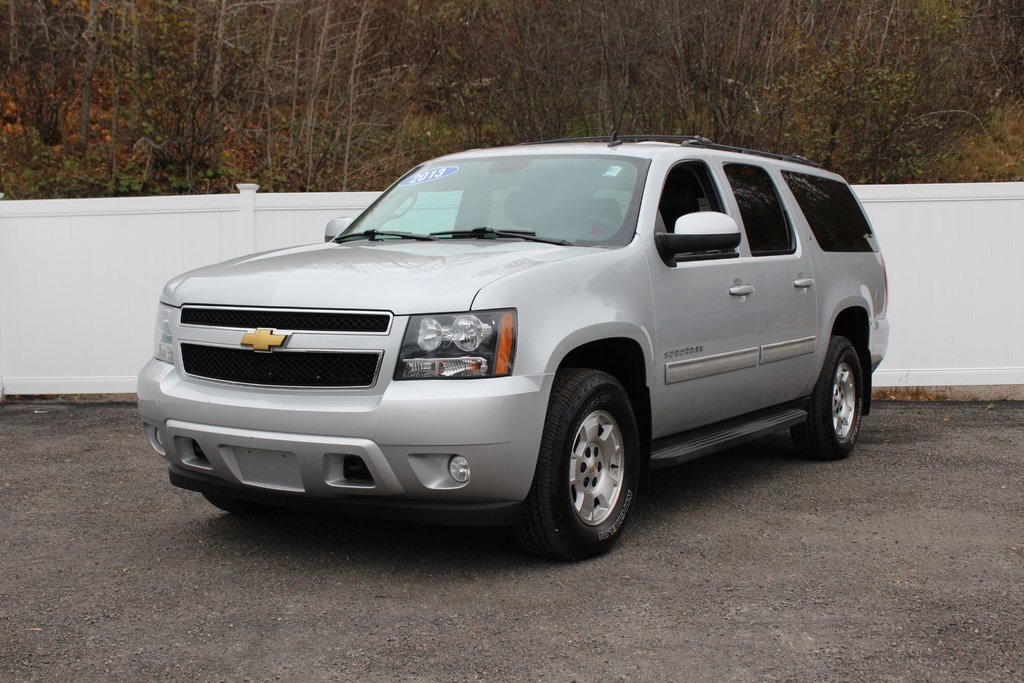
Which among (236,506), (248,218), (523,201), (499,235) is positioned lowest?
(236,506)

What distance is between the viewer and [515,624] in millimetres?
4078

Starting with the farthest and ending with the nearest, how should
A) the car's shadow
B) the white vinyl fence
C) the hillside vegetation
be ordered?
the hillside vegetation → the white vinyl fence → the car's shadow

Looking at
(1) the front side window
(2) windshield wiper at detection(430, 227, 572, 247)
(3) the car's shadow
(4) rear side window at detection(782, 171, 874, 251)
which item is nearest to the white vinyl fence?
(4) rear side window at detection(782, 171, 874, 251)

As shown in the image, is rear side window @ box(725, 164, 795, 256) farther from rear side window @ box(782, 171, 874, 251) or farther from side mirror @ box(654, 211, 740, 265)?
side mirror @ box(654, 211, 740, 265)

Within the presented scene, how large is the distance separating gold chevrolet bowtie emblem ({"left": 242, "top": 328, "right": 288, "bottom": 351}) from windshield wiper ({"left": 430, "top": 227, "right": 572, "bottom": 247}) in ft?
4.17

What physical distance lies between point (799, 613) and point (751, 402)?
226cm

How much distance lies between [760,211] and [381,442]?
3.24 metres

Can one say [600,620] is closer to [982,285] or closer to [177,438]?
[177,438]

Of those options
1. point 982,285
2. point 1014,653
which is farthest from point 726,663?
point 982,285

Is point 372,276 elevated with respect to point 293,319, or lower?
elevated

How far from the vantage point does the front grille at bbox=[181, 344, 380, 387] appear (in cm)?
440

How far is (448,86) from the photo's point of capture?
15.3 m

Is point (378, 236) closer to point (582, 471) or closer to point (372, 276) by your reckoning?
point (372, 276)

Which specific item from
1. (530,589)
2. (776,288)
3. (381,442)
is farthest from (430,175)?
(530,589)
